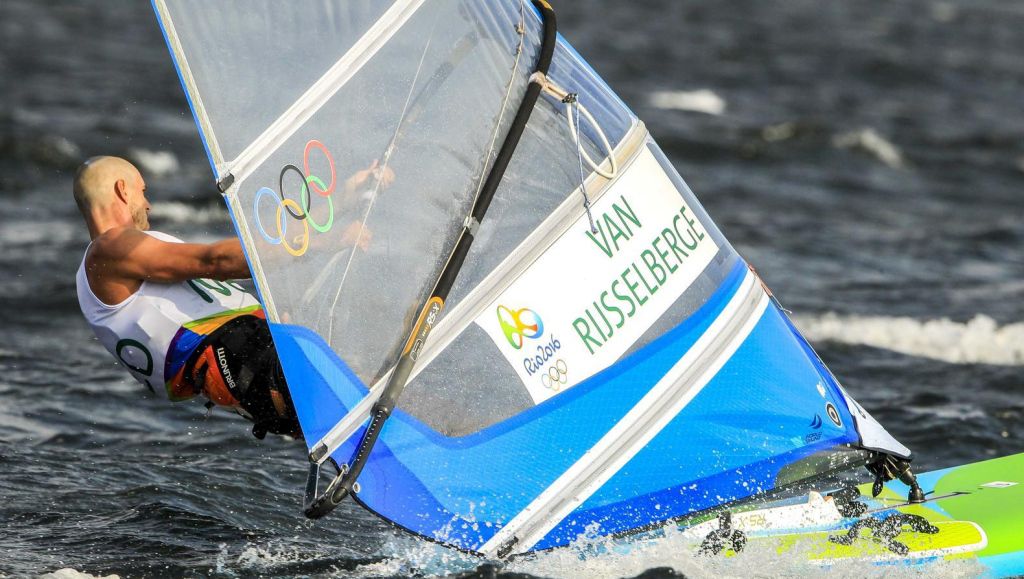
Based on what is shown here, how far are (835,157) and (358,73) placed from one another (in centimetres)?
1410

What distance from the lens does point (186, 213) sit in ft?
42.1

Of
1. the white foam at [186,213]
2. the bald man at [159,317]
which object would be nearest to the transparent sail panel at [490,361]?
the bald man at [159,317]

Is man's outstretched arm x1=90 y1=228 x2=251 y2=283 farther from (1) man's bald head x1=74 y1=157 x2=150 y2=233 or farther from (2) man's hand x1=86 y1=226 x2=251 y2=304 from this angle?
(1) man's bald head x1=74 y1=157 x2=150 y2=233

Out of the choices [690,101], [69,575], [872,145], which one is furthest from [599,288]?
[690,101]

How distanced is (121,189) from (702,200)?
1023 cm

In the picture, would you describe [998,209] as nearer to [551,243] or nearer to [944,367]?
[944,367]

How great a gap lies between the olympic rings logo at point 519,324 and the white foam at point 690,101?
52.8 ft

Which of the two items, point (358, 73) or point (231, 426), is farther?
point (231, 426)

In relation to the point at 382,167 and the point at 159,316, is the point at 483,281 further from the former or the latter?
the point at 159,316

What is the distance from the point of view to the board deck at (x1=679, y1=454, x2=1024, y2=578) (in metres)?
4.93

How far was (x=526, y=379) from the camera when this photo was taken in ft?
14.6

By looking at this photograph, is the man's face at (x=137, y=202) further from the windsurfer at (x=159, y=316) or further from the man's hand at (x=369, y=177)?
the man's hand at (x=369, y=177)

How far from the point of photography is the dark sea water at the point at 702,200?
547cm

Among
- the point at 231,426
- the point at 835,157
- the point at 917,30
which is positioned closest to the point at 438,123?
the point at 231,426
